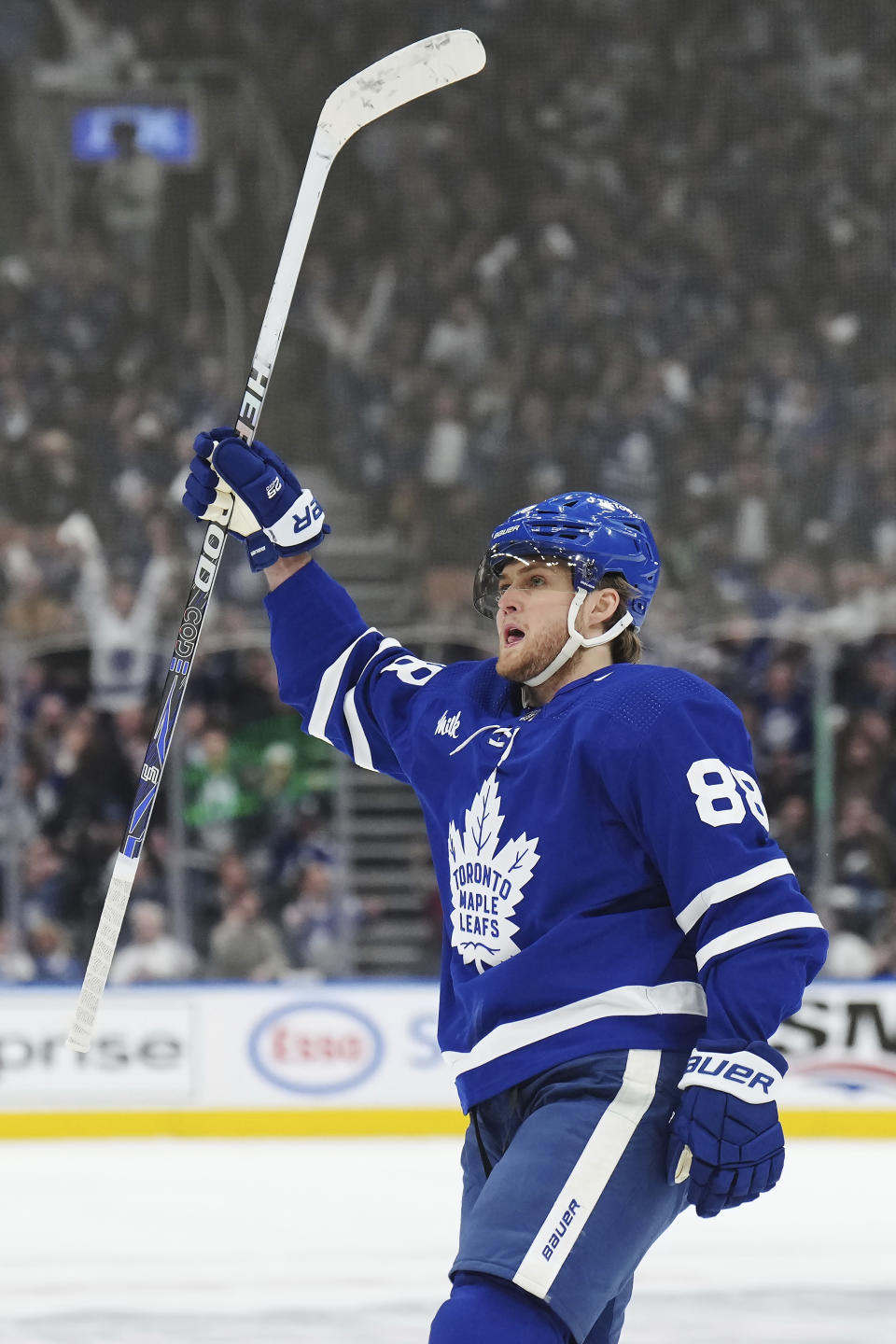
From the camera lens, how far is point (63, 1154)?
5453mm

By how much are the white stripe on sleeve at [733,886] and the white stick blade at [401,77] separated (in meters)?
1.17

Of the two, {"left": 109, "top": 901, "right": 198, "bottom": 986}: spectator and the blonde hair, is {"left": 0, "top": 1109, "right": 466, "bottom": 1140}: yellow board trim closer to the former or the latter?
{"left": 109, "top": 901, "right": 198, "bottom": 986}: spectator

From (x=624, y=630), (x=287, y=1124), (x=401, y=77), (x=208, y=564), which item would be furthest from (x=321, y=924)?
(x=624, y=630)

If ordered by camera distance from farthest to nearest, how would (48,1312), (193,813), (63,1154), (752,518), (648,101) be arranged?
(648,101), (752,518), (193,813), (63,1154), (48,1312)

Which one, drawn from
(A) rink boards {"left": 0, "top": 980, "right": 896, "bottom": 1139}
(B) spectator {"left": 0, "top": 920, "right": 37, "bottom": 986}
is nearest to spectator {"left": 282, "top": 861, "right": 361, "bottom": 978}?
(A) rink boards {"left": 0, "top": 980, "right": 896, "bottom": 1139}

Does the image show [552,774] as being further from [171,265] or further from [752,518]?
[171,265]

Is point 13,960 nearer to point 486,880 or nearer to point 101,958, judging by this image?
point 101,958

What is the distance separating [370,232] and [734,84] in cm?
195

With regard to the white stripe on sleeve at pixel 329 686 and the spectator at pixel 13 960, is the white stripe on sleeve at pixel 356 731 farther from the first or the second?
the spectator at pixel 13 960

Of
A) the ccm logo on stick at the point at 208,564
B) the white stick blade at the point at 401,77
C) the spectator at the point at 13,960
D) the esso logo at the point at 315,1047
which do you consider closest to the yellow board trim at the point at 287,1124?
the esso logo at the point at 315,1047

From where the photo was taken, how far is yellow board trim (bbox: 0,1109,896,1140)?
5.74 m

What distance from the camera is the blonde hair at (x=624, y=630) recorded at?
2.09m

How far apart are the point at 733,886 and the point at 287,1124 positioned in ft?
13.9

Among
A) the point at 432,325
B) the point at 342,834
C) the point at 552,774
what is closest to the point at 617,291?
the point at 432,325
